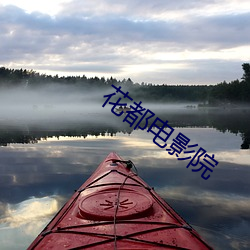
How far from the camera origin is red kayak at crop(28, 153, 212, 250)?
165 inches

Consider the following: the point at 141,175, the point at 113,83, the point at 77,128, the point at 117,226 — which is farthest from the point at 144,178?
the point at 113,83

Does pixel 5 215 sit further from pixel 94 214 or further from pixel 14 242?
pixel 94 214

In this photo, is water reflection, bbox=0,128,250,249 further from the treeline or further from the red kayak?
the treeline

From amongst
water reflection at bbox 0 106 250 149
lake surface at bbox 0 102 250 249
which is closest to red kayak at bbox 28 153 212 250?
lake surface at bbox 0 102 250 249

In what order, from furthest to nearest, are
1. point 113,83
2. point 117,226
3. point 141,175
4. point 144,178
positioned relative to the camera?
point 113,83, point 141,175, point 144,178, point 117,226

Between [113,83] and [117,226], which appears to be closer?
[117,226]

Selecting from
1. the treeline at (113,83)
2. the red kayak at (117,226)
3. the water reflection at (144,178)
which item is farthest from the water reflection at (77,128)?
the treeline at (113,83)

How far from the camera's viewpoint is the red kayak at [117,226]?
420cm

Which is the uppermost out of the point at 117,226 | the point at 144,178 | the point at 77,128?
the point at 117,226

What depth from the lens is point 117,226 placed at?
183 inches

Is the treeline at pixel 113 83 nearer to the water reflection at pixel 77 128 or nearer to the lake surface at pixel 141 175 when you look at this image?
the water reflection at pixel 77 128

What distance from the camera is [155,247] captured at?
13.3 feet

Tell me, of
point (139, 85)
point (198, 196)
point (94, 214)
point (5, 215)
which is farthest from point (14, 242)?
point (139, 85)

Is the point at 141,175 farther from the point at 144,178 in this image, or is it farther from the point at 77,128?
the point at 77,128
